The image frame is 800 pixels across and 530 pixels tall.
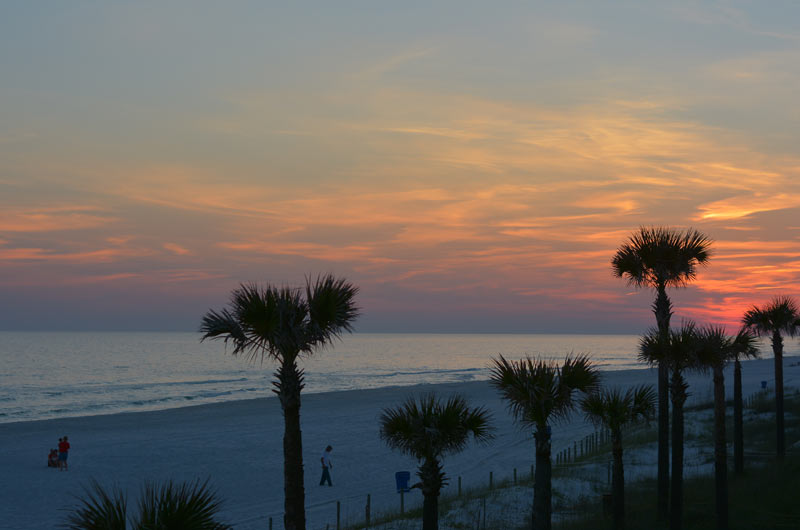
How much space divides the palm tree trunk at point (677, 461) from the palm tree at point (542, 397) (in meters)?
5.99

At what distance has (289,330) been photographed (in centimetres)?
1599

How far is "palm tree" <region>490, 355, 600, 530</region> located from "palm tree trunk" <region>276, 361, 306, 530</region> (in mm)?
5398

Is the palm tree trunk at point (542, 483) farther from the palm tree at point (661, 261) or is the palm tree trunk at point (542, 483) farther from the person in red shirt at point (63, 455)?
the person in red shirt at point (63, 455)

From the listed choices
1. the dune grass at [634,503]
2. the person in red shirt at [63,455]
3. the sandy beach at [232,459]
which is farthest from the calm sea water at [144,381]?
the dune grass at [634,503]

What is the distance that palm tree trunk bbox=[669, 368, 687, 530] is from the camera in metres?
23.0

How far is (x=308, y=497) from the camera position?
3388 cm

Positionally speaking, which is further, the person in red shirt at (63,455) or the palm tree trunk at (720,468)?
the person in red shirt at (63,455)

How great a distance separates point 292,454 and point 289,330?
9.16 feet

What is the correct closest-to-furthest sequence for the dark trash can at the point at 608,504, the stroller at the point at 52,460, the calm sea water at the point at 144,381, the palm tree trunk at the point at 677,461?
the palm tree trunk at the point at 677,461, the dark trash can at the point at 608,504, the stroller at the point at 52,460, the calm sea water at the point at 144,381

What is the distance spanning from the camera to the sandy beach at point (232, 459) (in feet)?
105

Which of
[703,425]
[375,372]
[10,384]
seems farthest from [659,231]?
[375,372]

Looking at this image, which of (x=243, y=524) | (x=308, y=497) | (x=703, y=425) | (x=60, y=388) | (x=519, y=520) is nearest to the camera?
(x=519, y=520)

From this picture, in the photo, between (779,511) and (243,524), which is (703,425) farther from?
(243,524)

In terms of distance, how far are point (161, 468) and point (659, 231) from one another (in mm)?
31655
